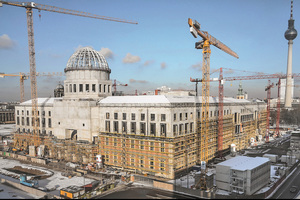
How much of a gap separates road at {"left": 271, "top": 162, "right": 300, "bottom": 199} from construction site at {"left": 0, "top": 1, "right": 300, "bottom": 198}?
392 cm

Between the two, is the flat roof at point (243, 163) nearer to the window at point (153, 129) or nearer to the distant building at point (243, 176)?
the distant building at point (243, 176)

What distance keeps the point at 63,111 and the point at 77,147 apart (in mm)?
16234

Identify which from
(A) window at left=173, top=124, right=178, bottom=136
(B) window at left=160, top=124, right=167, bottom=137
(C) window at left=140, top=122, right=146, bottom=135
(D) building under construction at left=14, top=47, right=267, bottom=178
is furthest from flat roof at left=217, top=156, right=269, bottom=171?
(C) window at left=140, top=122, right=146, bottom=135

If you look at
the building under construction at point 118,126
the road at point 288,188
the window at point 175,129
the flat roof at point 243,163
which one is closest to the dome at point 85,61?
the building under construction at point 118,126

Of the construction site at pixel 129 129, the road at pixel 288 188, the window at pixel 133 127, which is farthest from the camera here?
the window at pixel 133 127

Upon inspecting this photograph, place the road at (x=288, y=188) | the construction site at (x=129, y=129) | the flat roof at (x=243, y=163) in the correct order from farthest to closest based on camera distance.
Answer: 1. the construction site at (x=129, y=129)
2. the flat roof at (x=243, y=163)
3. the road at (x=288, y=188)

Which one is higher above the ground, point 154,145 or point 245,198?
point 154,145

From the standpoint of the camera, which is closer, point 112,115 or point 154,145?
point 154,145

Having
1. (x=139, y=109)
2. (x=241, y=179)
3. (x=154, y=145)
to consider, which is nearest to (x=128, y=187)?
(x=154, y=145)

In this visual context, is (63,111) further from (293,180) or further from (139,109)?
(293,180)

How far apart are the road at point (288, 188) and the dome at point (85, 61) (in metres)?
66.0

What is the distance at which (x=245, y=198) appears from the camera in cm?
4478

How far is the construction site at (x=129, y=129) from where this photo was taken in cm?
6056

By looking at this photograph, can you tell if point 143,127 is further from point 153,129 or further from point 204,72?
point 204,72
